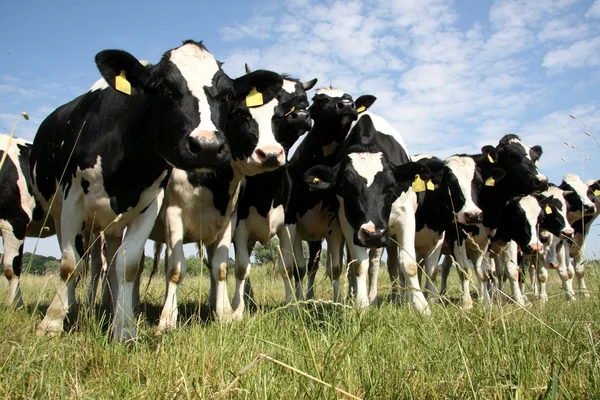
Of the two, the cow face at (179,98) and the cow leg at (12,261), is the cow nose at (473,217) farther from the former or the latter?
the cow leg at (12,261)

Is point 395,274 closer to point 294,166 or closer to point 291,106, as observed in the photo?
point 294,166

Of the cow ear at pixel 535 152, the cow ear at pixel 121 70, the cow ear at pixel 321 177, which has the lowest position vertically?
the cow ear at pixel 321 177

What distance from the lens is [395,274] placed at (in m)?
10.5

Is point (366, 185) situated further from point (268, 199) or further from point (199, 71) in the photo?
point (199, 71)

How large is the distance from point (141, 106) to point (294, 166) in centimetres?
438

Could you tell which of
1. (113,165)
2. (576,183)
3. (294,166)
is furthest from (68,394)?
(576,183)

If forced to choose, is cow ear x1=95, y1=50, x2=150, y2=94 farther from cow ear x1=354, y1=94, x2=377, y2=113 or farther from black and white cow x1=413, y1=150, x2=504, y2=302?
black and white cow x1=413, y1=150, x2=504, y2=302

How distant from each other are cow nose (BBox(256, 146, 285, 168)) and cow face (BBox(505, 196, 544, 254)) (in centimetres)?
653

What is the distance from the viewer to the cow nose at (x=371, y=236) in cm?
646

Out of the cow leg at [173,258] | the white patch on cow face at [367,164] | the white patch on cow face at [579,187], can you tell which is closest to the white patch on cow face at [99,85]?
the cow leg at [173,258]

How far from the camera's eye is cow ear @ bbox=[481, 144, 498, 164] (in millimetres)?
10994

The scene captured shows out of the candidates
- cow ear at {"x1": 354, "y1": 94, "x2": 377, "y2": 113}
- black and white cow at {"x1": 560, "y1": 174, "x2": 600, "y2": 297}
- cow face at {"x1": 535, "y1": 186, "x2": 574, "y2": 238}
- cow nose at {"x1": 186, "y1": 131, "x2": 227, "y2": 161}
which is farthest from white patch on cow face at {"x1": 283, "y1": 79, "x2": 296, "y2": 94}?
black and white cow at {"x1": 560, "y1": 174, "x2": 600, "y2": 297}

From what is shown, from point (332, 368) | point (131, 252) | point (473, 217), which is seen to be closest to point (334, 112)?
point (473, 217)

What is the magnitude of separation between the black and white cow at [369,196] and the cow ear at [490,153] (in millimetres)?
3453
